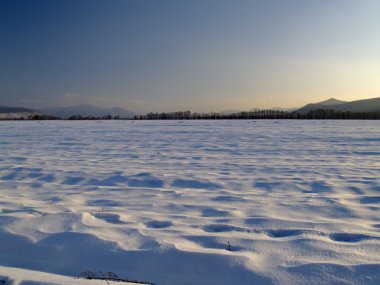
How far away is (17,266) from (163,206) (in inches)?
81.4

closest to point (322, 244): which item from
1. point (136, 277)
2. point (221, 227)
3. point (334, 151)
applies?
point (221, 227)

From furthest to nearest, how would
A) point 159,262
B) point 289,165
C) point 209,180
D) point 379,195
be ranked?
1. point 289,165
2. point 209,180
3. point 379,195
4. point 159,262

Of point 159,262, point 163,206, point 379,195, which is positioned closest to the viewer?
point 159,262

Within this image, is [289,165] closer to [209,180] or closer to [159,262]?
[209,180]

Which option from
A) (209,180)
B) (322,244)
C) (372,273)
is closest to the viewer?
(372,273)

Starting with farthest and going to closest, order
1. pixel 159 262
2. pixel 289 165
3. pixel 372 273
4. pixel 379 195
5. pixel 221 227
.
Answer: pixel 289 165
pixel 379 195
pixel 221 227
pixel 159 262
pixel 372 273

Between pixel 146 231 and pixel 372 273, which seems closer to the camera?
pixel 372 273

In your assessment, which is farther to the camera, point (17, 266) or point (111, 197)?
point (111, 197)

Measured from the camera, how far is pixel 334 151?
32.3 feet

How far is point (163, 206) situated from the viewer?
14.5 ft

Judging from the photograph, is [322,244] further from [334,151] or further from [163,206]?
[334,151]

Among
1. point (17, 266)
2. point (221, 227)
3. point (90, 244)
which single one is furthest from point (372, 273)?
point (17, 266)

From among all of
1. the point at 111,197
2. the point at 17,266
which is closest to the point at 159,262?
the point at 17,266

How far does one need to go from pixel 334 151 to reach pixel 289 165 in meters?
3.40
